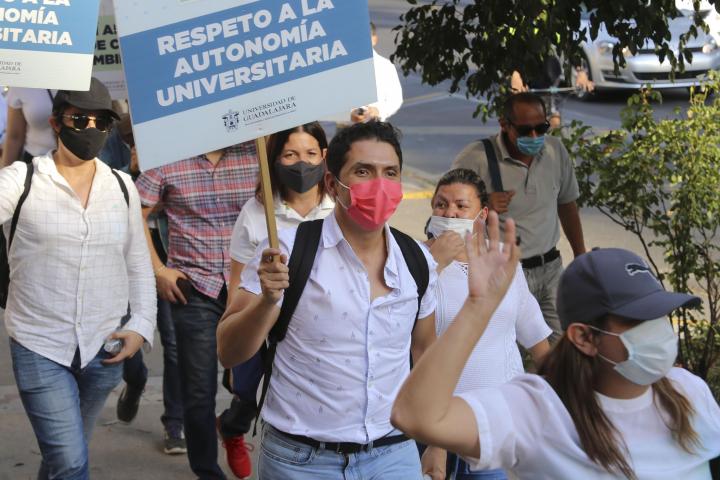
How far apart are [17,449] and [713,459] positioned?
443 centimetres

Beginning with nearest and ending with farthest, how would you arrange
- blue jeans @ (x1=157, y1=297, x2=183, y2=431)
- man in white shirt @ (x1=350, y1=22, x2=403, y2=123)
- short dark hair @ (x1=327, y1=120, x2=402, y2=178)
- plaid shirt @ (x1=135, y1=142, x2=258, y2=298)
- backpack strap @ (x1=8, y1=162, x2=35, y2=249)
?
short dark hair @ (x1=327, y1=120, x2=402, y2=178) → backpack strap @ (x1=8, y1=162, x2=35, y2=249) → plaid shirt @ (x1=135, y1=142, x2=258, y2=298) → blue jeans @ (x1=157, y1=297, x2=183, y2=431) → man in white shirt @ (x1=350, y1=22, x2=403, y2=123)

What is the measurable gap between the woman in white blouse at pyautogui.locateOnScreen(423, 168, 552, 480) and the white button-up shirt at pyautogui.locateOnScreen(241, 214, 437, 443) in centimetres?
Answer: 50

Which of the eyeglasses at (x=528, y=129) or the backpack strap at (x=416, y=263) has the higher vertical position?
the eyeglasses at (x=528, y=129)

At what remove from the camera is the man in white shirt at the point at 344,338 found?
3756 mm

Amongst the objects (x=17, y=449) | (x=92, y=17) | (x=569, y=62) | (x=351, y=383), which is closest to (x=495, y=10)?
(x=569, y=62)

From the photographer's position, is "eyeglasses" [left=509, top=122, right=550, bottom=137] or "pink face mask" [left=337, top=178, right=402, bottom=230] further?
"eyeglasses" [left=509, top=122, right=550, bottom=137]

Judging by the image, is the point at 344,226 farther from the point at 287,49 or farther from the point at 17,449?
the point at 17,449

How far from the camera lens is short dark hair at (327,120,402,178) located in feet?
12.9

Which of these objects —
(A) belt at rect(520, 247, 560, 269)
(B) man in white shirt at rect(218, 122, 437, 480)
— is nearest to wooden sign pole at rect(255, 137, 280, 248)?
(B) man in white shirt at rect(218, 122, 437, 480)

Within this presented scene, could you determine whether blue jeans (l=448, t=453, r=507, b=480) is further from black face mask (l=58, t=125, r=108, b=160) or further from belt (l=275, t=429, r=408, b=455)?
black face mask (l=58, t=125, r=108, b=160)

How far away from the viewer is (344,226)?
154 inches

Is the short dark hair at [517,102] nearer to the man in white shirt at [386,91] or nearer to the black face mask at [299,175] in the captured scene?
the man in white shirt at [386,91]

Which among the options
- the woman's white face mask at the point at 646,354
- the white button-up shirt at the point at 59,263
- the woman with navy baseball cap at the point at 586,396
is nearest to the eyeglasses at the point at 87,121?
the white button-up shirt at the point at 59,263

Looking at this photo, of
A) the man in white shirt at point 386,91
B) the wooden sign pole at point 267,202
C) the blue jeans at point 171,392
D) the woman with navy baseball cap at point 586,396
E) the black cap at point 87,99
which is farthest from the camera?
the man in white shirt at point 386,91
